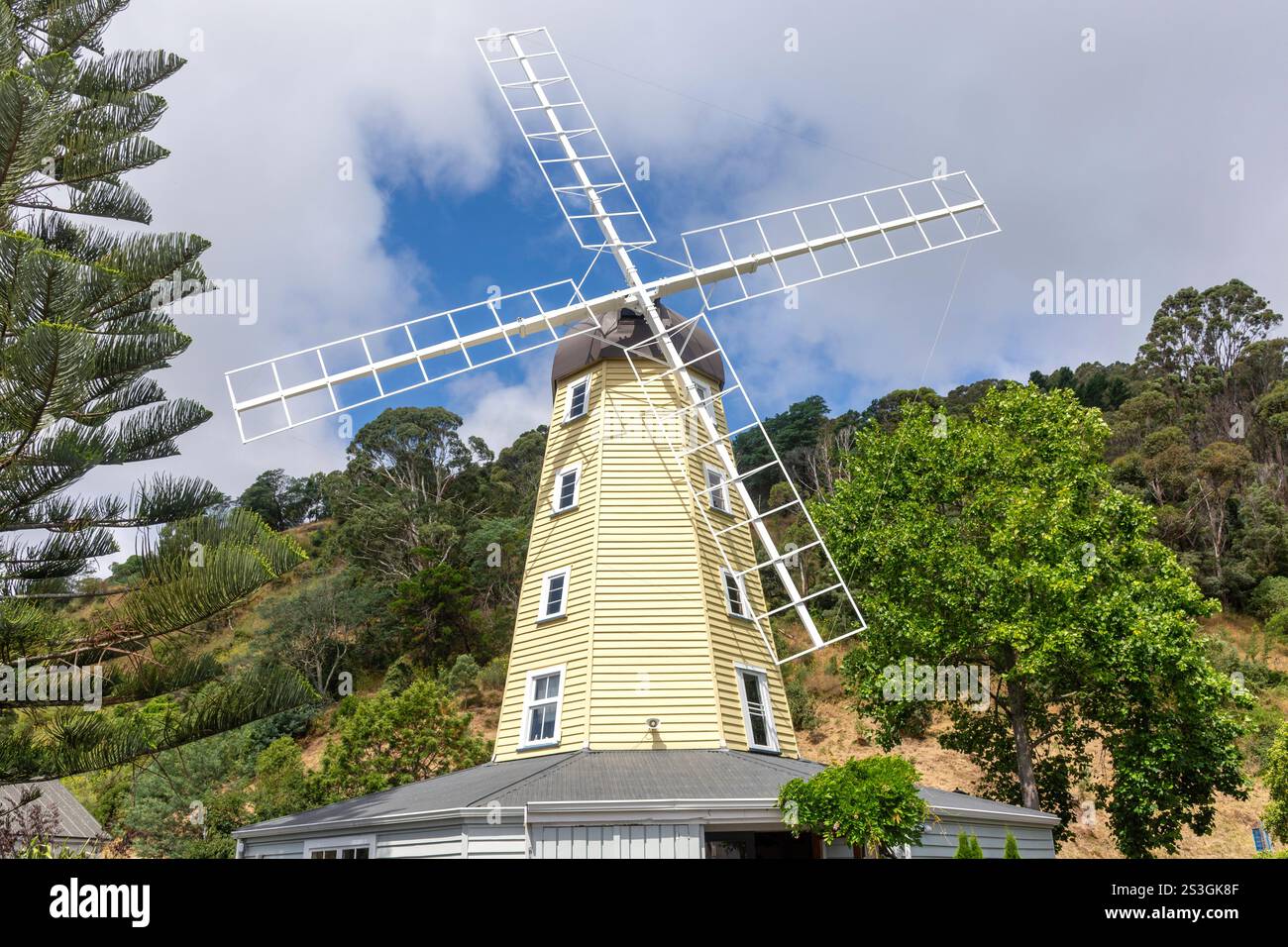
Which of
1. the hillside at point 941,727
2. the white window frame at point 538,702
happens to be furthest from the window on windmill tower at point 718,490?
the hillside at point 941,727

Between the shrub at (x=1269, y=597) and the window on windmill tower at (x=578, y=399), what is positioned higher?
the window on windmill tower at (x=578, y=399)

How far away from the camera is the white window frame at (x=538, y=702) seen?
14.2 m

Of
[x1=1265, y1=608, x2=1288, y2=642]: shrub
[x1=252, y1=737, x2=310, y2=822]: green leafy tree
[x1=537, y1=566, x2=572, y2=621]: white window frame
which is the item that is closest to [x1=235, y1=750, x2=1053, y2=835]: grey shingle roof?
[x1=537, y1=566, x2=572, y2=621]: white window frame

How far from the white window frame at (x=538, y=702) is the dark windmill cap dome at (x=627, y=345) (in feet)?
18.5

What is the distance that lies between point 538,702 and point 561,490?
3.78 metres

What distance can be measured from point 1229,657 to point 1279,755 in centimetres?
1154

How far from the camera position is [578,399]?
56.8 feet

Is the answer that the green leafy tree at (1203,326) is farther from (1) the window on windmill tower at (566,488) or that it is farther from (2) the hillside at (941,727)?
(1) the window on windmill tower at (566,488)

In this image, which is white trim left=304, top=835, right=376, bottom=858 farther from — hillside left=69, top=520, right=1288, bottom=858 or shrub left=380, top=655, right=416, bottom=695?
shrub left=380, top=655, right=416, bottom=695

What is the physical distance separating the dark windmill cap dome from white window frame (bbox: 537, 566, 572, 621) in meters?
3.93

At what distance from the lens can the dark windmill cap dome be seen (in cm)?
1702

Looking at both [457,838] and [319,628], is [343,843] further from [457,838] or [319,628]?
[319,628]

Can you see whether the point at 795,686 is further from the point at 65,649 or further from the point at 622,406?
the point at 65,649
